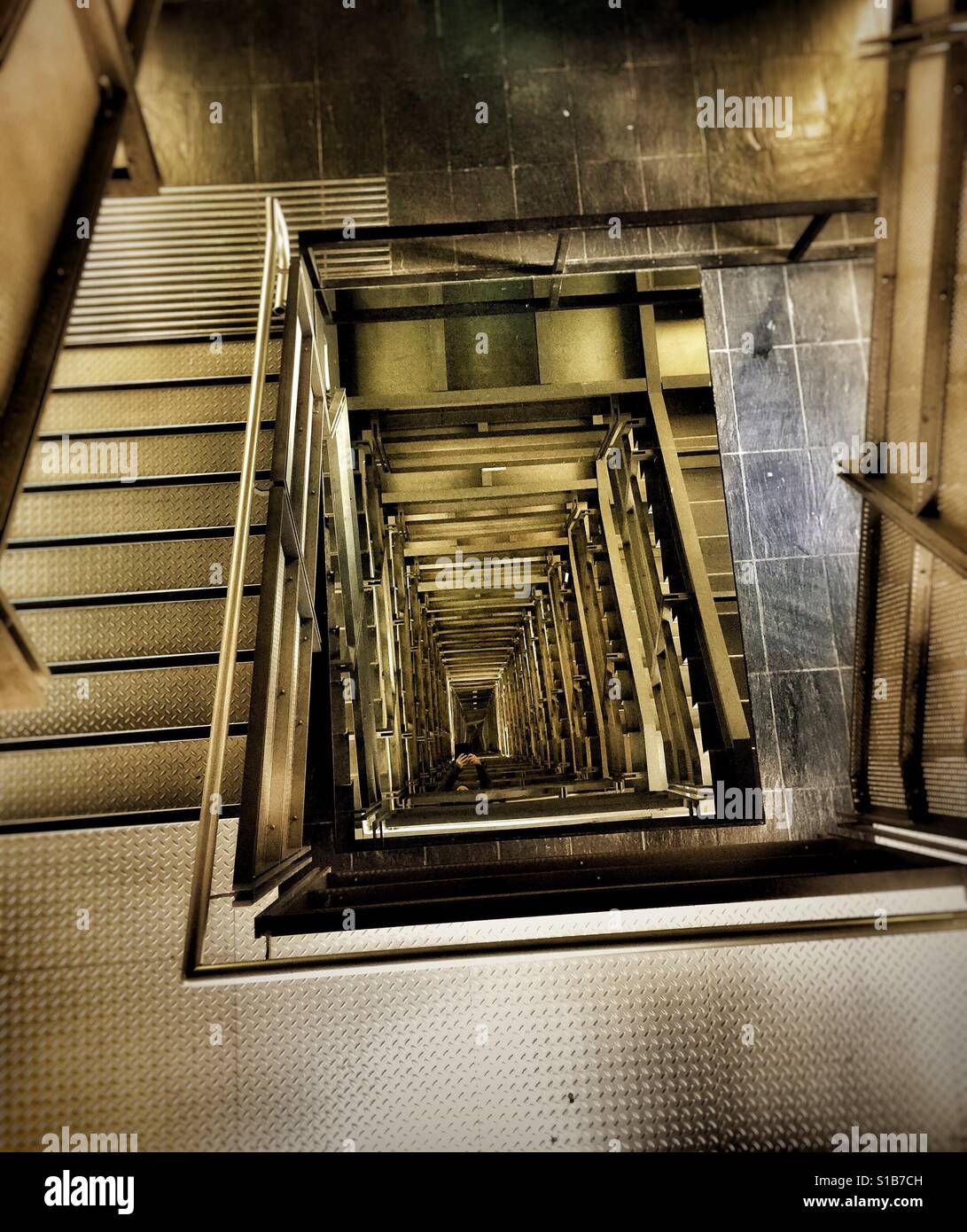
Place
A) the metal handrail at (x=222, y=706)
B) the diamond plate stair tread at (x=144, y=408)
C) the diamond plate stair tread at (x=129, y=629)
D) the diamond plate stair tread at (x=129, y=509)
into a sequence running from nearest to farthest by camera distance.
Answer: the metal handrail at (x=222, y=706), the diamond plate stair tread at (x=129, y=629), the diamond plate stair tread at (x=129, y=509), the diamond plate stair tread at (x=144, y=408)

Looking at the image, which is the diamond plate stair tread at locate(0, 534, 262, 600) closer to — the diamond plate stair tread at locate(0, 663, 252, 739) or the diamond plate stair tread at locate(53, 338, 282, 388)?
the diamond plate stair tread at locate(0, 663, 252, 739)

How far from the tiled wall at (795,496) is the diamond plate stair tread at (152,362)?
2.91m

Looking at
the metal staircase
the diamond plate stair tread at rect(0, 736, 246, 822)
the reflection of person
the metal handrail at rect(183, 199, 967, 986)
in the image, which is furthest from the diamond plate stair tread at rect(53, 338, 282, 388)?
the reflection of person

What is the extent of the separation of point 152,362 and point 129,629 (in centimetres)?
167

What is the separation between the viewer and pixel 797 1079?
7.94ft

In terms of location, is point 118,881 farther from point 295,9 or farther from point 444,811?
point 295,9

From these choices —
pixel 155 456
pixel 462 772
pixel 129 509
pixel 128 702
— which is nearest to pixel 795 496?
pixel 155 456

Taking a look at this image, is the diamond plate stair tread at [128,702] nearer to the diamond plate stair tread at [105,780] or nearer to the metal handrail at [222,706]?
the diamond plate stair tread at [105,780]

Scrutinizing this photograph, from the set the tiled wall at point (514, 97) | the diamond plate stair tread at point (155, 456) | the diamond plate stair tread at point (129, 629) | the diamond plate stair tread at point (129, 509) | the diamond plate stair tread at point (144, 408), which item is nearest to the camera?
the diamond plate stair tread at point (129, 629)

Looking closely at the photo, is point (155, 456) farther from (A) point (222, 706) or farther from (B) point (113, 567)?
(A) point (222, 706)

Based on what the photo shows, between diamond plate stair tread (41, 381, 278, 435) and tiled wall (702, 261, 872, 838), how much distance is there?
9.32ft

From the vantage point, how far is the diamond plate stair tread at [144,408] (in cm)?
382

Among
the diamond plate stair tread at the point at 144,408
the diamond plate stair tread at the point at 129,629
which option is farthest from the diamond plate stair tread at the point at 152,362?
the diamond plate stair tread at the point at 129,629
